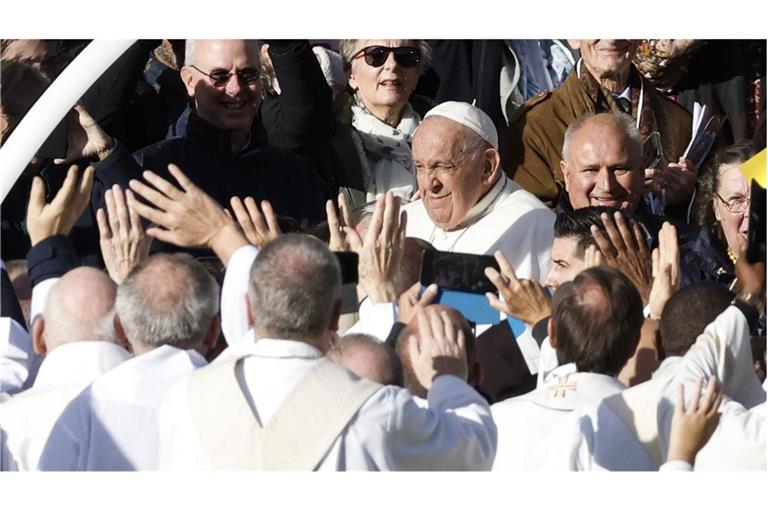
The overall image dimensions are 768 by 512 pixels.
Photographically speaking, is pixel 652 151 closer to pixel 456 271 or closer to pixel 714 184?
pixel 714 184

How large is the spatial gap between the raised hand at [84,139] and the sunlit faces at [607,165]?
2.13 metres

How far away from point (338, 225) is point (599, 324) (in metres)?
1.62

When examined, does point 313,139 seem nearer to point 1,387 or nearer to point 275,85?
point 275,85

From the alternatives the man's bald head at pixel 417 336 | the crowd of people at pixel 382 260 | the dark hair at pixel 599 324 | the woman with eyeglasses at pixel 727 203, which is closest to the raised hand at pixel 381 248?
the crowd of people at pixel 382 260

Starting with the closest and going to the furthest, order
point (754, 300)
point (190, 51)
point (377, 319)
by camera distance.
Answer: point (377, 319) < point (754, 300) < point (190, 51)

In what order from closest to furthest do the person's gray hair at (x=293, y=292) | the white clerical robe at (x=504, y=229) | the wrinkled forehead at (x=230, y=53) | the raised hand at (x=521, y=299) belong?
the person's gray hair at (x=293, y=292) < the raised hand at (x=521, y=299) < the wrinkled forehead at (x=230, y=53) < the white clerical robe at (x=504, y=229)

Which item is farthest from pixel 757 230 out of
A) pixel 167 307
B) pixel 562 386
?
pixel 167 307

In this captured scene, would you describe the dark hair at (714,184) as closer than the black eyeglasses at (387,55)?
Yes

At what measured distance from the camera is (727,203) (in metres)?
9.16

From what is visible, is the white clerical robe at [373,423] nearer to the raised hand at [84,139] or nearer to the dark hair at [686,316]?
the dark hair at [686,316]

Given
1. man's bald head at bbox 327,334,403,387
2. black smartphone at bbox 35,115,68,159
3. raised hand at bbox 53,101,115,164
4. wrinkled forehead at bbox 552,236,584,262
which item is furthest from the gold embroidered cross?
black smartphone at bbox 35,115,68,159

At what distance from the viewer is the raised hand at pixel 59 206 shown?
28.5 feet

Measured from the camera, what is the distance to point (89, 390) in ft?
23.8

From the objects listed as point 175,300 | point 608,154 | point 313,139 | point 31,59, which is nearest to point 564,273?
point 608,154
